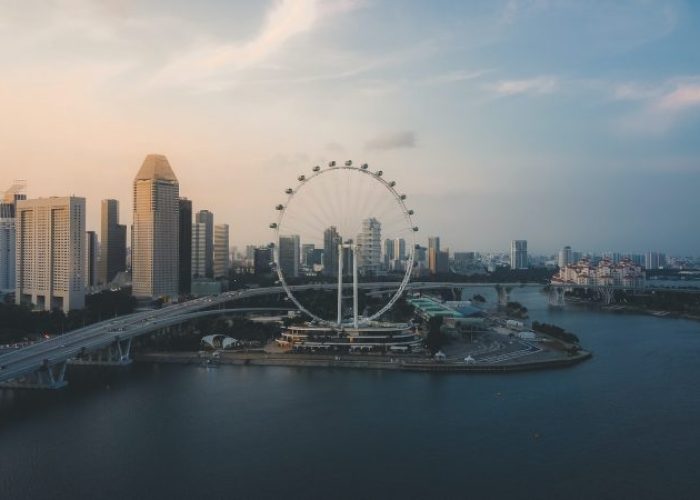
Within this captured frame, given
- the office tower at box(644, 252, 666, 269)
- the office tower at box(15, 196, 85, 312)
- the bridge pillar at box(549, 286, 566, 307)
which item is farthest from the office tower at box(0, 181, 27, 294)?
the office tower at box(644, 252, 666, 269)

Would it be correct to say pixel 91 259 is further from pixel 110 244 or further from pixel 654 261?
pixel 654 261

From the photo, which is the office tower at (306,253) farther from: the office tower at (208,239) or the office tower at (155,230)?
the office tower at (155,230)

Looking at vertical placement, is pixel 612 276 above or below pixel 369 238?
below

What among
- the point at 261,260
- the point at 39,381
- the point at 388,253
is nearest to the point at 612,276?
the point at 261,260

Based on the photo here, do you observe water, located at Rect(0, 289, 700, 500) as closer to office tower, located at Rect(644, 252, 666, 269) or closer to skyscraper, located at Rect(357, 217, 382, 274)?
skyscraper, located at Rect(357, 217, 382, 274)

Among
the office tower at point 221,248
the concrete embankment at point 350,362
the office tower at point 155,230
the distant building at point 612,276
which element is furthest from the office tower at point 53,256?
the distant building at point 612,276

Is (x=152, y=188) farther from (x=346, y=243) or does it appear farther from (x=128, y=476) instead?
(x=128, y=476)

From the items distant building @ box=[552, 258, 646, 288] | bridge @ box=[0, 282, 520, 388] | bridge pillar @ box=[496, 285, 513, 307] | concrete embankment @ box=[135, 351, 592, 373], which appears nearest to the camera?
bridge @ box=[0, 282, 520, 388]
